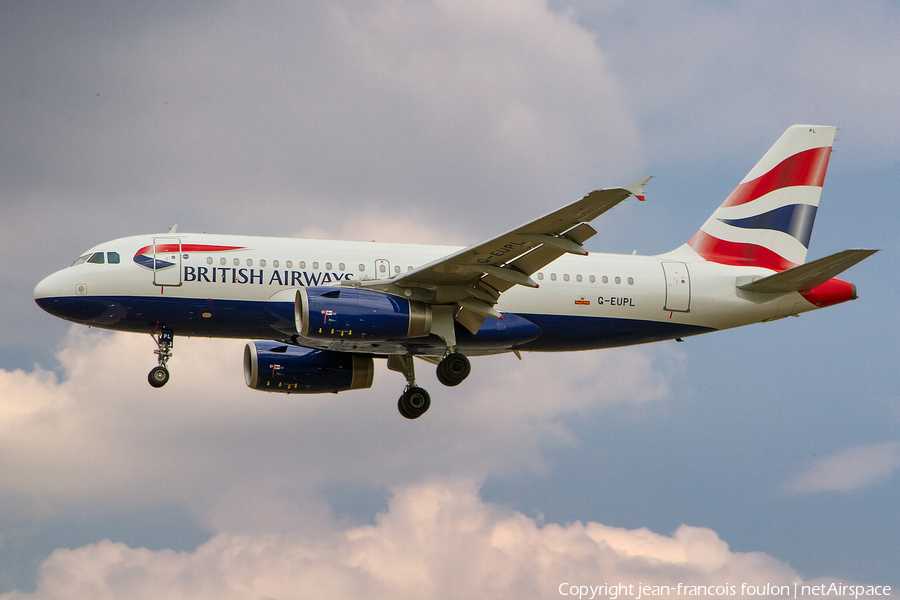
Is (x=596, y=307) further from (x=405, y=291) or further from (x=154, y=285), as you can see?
(x=154, y=285)

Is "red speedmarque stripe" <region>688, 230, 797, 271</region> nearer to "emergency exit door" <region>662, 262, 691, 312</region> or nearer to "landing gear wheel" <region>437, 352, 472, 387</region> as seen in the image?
"emergency exit door" <region>662, 262, 691, 312</region>

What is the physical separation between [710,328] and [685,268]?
203cm

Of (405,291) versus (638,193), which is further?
(405,291)

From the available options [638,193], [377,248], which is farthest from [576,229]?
[377,248]

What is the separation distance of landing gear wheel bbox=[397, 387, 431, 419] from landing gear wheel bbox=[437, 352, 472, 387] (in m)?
2.68

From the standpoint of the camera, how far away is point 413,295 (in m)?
28.1

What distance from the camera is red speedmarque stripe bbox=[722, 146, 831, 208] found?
35938 mm

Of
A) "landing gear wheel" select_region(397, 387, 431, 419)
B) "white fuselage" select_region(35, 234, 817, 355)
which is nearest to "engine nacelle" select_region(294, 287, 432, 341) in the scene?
"white fuselage" select_region(35, 234, 817, 355)

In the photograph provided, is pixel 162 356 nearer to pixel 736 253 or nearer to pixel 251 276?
pixel 251 276

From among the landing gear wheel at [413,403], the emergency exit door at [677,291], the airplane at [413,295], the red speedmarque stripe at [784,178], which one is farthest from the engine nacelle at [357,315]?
the red speedmarque stripe at [784,178]

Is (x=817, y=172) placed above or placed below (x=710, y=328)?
above

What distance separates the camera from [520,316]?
3022 cm

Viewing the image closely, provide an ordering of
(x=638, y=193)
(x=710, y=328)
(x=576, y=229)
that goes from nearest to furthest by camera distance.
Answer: (x=638, y=193) → (x=576, y=229) → (x=710, y=328)

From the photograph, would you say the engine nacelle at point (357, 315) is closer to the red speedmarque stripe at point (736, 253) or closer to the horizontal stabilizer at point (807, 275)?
the horizontal stabilizer at point (807, 275)
